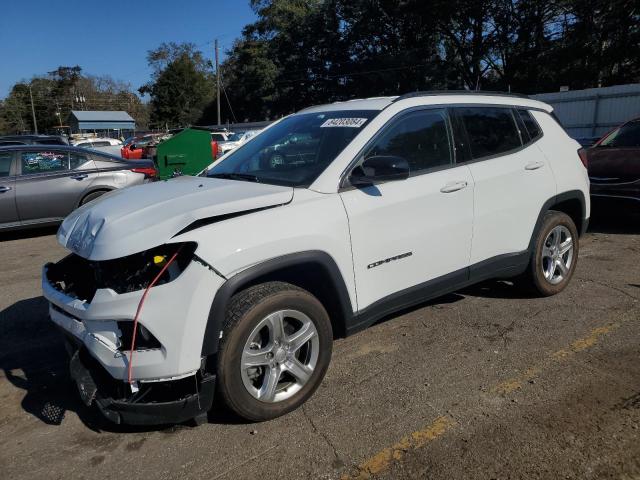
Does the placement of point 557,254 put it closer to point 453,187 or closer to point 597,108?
point 453,187

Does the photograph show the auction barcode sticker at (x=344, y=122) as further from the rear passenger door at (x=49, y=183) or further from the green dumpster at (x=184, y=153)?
the green dumpster at (x=184, y=153)

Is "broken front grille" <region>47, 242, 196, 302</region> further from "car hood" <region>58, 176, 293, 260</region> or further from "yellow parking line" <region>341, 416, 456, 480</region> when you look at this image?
"yellow parking line" <region>341, 416, 456, 480</region>

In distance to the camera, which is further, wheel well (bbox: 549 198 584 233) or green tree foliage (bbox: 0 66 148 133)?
green tree foliage (bbox: 0 66 148 133)

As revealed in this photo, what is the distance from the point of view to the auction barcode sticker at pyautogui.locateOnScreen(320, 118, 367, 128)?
3.57 metres

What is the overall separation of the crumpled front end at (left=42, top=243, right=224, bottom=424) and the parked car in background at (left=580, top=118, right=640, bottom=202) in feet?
20.5

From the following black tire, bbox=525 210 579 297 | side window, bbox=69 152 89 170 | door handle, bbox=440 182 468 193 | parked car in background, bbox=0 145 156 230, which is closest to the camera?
door handle, bbox=440 182 468 193

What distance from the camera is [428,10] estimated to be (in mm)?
40094

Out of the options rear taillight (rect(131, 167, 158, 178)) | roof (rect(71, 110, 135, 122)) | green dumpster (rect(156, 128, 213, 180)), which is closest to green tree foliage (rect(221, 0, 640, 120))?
roof (rect(71, 110, 135, 122))

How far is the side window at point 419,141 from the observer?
3559mm

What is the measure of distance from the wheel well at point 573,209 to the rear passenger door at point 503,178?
39 cm

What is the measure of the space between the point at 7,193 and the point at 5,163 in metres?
0.55

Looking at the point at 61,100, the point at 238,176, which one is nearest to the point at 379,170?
the point at 238,176

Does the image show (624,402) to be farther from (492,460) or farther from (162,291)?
(162,291)

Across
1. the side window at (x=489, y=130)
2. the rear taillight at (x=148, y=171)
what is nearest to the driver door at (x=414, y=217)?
the side window at (x=489, y=130)
